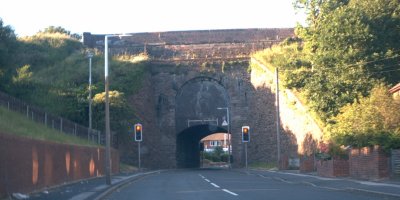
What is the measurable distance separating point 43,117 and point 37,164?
13.7 m

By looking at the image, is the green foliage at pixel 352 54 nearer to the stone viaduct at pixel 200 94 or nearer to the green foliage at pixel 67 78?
the stone viaduct at pixel 200 94

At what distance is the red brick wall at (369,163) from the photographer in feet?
89.8

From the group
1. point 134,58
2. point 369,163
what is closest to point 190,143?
point 134,58

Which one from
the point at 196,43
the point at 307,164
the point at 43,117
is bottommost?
the point at 307,164

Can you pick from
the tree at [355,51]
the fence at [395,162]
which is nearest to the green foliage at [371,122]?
the fence at [395,162]

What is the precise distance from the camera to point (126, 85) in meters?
60.5

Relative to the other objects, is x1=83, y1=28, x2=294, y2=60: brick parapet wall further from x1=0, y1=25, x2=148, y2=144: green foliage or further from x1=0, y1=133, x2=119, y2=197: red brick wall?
x1=0, y1=133, x2=119, y2=197: red brick wall

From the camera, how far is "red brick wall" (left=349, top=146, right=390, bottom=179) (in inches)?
1077

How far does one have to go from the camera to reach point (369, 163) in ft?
92.9

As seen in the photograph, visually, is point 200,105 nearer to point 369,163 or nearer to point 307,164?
point 307,164

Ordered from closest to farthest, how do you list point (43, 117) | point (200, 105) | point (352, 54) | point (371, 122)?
point (371, 122) < point (43, 117) < point (352, 54) < point (200, 105)

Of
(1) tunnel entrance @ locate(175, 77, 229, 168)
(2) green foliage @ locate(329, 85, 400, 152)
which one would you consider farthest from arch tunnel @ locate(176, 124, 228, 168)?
(2) green foliage @ locate(329, 85, 400, 152)

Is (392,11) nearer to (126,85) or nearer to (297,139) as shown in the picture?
(297,139)

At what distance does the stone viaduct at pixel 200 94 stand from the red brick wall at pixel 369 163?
29117 mm
